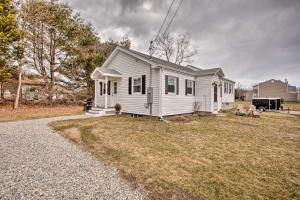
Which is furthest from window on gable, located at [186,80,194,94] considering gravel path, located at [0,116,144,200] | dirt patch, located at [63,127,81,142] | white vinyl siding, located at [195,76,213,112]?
gravel path, located at [0,116,144,200]

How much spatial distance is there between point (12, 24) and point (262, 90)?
179 feet

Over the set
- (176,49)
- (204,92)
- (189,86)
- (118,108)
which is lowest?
(118,108)

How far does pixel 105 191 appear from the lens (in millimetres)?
3174

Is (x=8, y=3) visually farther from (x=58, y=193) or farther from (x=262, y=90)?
(x=262, y=90)

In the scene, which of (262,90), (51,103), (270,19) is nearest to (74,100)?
(51,103)

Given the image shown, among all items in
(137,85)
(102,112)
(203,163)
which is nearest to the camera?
(203,163)

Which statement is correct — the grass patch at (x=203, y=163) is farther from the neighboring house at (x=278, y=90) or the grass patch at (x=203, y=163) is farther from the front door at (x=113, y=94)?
the neighboring house at (x=278, y=90)

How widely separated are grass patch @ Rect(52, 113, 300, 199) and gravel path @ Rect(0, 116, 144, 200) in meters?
0.39

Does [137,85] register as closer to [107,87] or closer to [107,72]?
[107,72]

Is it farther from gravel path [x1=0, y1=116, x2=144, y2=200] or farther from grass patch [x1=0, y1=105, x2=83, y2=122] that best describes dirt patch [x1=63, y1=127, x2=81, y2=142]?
grass patch [x1=0, y1=105, x2=83, y2=122]

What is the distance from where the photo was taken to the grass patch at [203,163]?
10.9 feet

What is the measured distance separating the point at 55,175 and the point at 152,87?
8.62 m

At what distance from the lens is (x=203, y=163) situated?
4.58 meters

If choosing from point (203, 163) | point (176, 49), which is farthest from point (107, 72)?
point (176, 49)
